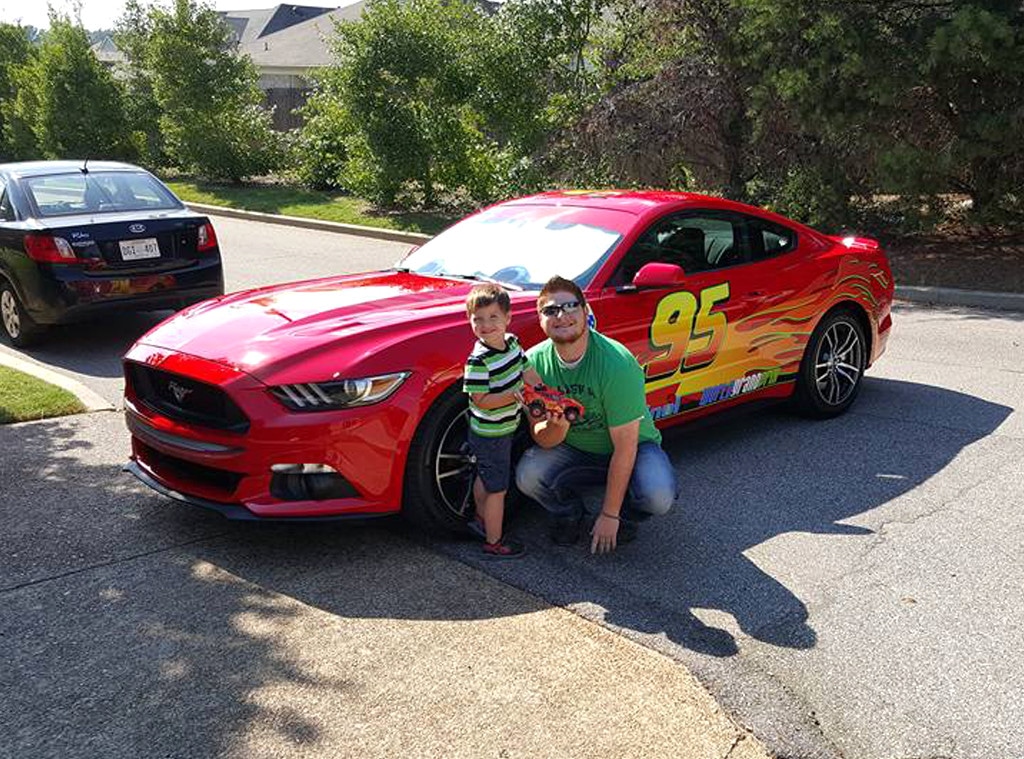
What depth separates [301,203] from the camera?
65.3ft

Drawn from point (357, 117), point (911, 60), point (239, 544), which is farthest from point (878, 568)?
point (357, 117)

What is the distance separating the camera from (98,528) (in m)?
4.68

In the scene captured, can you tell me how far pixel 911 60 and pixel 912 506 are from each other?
26.9ft

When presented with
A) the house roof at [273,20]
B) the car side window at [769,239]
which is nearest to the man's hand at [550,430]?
the car side window at [769,239]

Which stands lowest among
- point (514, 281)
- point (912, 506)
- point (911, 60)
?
point (912, 506)

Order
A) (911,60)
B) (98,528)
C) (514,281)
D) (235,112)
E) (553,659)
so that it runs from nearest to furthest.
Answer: (553,659) < (98,528) < (514,281) < (911,60) < (235,112)

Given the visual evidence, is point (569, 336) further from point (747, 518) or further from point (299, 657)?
point (299, 657)

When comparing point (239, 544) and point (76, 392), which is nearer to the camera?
point (239, 544)

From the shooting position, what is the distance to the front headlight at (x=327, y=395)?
4.16 meters

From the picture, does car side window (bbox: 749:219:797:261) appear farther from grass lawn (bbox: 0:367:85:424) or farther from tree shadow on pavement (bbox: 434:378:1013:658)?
grass lawn (bbox: 0:367:85:424)

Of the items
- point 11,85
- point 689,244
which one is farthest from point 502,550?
point 11,85

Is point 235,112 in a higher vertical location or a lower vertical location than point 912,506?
higher

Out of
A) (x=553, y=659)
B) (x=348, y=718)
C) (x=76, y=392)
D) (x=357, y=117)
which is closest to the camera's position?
(x=348, y=718)

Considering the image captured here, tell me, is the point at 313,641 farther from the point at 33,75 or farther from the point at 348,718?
the point at 33,75
